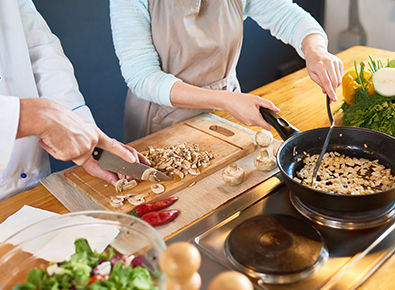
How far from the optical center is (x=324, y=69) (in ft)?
4.13

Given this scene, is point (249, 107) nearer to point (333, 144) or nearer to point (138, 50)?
point (333, 144)

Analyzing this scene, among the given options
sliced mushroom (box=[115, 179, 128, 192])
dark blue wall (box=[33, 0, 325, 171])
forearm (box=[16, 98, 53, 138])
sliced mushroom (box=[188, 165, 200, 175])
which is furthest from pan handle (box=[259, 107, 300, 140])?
dark blue wall (box=[33, 0, 325, 171])

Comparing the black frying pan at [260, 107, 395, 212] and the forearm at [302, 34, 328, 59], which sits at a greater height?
the forearm at [302, 34, 328, 59]

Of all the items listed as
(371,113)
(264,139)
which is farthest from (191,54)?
(371,113)

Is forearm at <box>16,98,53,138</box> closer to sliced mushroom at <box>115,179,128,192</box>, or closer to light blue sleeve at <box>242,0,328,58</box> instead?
sliced mushroom at <box>115,179,128,192</box>

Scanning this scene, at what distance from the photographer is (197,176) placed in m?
1.07

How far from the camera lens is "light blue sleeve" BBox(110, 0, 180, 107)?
1.30m

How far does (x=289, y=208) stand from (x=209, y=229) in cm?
22

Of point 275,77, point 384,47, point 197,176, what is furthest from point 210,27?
point 384,47

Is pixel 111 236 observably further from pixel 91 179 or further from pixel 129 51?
pixel 129 51

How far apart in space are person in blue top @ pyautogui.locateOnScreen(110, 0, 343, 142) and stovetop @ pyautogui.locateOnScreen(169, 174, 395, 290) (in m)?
0.35

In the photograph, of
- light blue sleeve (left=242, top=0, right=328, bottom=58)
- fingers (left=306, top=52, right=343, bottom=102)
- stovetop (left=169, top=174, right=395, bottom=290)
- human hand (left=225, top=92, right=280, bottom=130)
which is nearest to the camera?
stovetop (left=169, top=174, right=395, bottom=290)

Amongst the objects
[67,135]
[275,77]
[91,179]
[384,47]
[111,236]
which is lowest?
[275,77]

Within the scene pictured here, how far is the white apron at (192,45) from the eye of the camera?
4.41 ft
